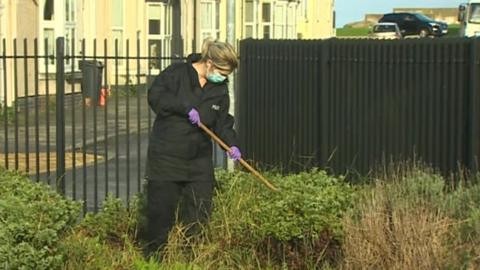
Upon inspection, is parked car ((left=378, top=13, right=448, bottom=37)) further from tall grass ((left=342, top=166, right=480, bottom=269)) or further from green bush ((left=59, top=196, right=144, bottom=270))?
tall grass ((left=342, top=166, right=480, bottom=269))

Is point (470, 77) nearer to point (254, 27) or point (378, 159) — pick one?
point (378, 159)

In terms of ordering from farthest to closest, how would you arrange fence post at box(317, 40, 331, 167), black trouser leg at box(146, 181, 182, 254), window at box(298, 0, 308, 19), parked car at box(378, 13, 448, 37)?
parked car at box(378, 13, 448, 37)
window at box(298, 0, 308, 19)
fence post at box(317, 40, 331, 167)
black trouser leg at box(146, 181, 182, 254)

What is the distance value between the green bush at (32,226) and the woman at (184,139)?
0.66m

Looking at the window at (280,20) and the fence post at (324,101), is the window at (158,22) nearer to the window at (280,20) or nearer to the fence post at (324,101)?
the window at (280,20)

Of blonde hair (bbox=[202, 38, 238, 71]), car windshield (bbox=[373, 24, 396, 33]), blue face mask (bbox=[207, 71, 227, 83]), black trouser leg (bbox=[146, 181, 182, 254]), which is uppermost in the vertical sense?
car windshield (bbox=[373, 24, 396, 33])

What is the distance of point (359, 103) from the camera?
8.43 metres

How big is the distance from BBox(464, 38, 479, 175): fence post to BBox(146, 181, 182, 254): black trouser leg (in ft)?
8.72

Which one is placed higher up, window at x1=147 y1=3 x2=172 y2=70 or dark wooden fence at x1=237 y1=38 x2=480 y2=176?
window at x1=147 y1=3 x2=172 y2=70

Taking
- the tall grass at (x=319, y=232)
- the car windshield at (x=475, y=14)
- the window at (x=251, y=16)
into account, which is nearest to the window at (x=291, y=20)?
the window at (x=251, y=16)

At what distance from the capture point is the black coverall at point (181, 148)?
6621 mm

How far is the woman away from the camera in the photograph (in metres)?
6.56

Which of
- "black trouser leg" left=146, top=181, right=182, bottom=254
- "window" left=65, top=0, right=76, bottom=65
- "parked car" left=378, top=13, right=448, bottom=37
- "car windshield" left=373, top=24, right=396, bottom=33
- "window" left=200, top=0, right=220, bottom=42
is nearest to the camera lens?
"black trouser leg" left=146, top=181, right=182, bottom=254

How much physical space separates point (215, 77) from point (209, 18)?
77.9 ft

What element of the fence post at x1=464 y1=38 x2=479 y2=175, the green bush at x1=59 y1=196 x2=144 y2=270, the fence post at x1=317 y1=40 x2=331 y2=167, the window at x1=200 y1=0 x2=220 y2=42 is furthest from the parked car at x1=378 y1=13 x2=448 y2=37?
the green bush at x1=59 y1=196 x2=144 y2=270
